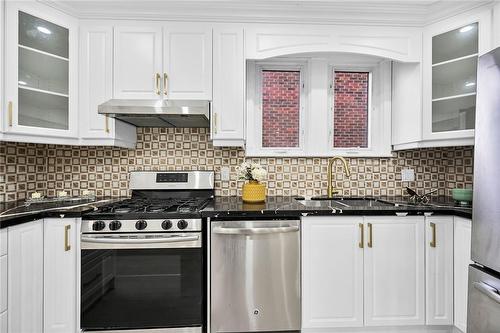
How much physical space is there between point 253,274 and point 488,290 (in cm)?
125

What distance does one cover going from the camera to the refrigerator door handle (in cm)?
132

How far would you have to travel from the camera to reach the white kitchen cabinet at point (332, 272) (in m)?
1.83

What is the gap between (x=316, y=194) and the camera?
2.54 meters

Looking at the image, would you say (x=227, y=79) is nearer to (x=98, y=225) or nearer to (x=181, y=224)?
(x=181, y=224)

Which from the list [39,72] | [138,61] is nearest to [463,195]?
[138,61]

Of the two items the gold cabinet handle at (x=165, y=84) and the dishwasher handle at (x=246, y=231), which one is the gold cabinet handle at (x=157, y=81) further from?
the dishwasher handle at (x=246, y=231)

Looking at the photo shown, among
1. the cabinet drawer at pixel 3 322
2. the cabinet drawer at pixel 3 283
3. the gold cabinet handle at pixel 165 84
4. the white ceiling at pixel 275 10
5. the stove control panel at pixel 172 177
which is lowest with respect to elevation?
the cabinet drawer at pixel 3 322

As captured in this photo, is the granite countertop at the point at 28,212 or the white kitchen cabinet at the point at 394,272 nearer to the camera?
the granite countertop at the point at 28,212

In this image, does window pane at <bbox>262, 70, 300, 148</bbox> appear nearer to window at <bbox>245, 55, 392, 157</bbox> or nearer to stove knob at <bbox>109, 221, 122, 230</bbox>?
window at <bbox>245, 55, 392, 157</bbox>

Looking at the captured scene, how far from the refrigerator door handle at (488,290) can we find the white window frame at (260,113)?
60.4 inches

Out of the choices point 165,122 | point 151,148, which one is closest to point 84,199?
point 151,148

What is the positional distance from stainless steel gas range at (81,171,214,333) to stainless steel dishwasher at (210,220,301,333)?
0.38 feet

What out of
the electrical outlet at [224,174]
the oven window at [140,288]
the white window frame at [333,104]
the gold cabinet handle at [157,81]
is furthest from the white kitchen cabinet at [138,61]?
the white window frame at [333,104]

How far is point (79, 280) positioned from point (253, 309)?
45.5 inches
